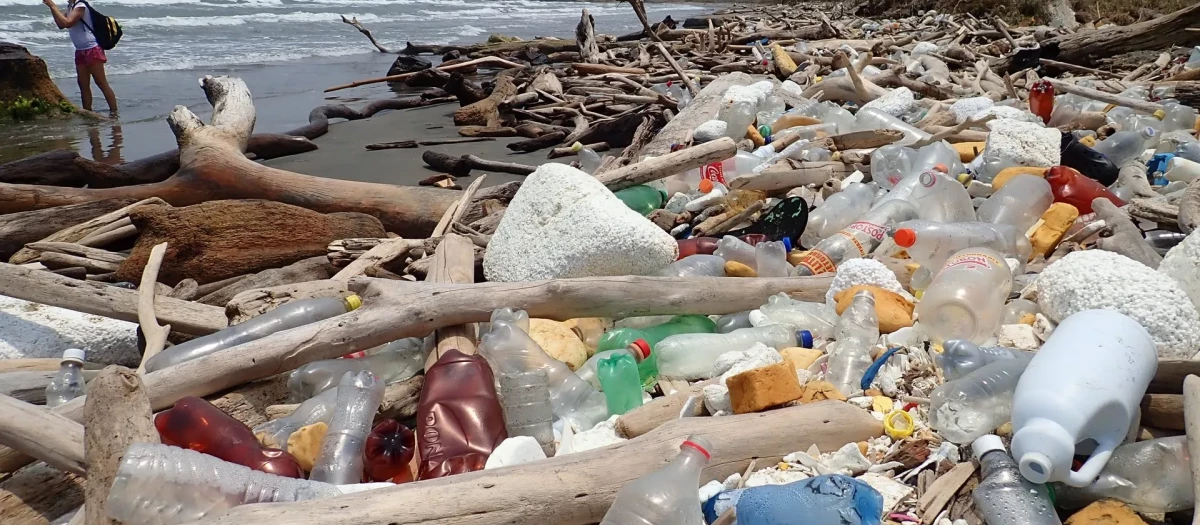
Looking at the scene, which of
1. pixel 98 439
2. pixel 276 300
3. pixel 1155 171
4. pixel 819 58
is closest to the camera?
pixel 98 439

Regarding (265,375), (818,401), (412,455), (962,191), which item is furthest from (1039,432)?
(962,191)

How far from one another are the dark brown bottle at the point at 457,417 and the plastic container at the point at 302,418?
0.27 metres

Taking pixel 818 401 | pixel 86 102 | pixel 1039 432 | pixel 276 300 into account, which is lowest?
pixel 86 102

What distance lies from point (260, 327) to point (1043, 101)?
5.32m

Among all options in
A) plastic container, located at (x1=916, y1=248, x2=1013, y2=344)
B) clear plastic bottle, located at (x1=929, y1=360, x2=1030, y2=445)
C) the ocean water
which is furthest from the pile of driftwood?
the ocean water

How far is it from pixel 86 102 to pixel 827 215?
29.2 feet

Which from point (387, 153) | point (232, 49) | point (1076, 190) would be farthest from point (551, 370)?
point (232, 49)

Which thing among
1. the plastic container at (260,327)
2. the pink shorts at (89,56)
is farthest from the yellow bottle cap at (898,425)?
the pink shorts at (89,56)

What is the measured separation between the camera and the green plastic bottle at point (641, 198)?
4492 millimetres

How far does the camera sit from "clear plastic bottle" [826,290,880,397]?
A: 2.43m

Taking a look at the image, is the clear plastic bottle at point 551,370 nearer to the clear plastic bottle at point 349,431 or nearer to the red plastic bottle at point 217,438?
the clear plastic bottle at point 349,431

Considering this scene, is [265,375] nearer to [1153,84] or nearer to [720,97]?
[720,97]

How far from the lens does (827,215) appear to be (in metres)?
3.99

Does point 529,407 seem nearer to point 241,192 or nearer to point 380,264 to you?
point 380,264
